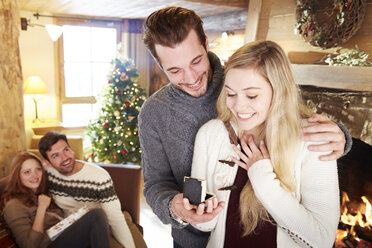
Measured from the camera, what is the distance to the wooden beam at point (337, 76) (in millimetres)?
2023

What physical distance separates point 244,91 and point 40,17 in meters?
5.43

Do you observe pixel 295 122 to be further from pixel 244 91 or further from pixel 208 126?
pixel 208 126

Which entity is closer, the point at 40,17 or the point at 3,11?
the point at 3,11

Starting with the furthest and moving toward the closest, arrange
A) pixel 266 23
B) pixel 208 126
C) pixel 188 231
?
pixel 266 23
pixel 188 231
pixel 208 126

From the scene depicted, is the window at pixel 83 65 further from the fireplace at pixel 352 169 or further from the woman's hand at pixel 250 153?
the woman's hand at pixel 250 153

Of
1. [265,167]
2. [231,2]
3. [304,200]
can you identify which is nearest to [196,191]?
[265,167]

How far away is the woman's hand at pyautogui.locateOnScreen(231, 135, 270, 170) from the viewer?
109 centimetres

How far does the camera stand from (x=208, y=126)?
125 cm

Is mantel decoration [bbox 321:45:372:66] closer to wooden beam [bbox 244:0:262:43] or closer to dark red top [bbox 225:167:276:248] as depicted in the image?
wooden beam [bbox 244:0:262:43]

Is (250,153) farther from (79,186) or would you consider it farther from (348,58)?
(79,186)

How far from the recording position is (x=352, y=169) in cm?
271

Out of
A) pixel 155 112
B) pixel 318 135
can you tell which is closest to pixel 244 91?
pixel 318 135

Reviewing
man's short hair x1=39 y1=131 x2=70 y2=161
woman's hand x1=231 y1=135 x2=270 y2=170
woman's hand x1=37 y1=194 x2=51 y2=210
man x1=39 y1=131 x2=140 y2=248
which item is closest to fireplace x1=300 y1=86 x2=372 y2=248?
woman's hand x1=231 y1=135 x2=270 y2=170

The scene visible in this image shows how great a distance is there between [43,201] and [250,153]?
1.80 metres
